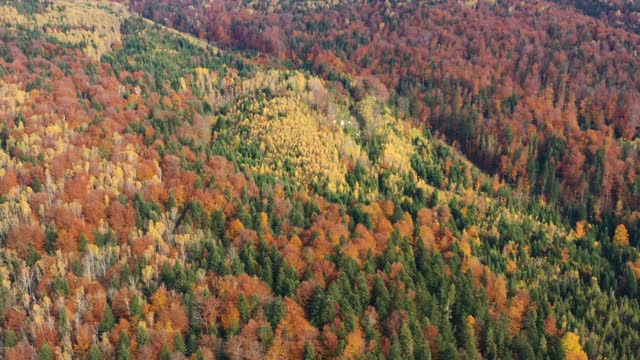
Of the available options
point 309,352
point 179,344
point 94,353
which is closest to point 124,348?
point 94,353

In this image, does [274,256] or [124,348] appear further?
[274,256]

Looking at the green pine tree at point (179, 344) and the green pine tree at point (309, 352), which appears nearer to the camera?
the green pine tree at point (309, 352)

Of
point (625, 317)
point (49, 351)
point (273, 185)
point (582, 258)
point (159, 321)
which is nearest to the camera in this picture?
point (49, 351)

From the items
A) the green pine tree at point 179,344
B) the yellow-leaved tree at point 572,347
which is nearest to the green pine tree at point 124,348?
the green pine tree at point 179,344

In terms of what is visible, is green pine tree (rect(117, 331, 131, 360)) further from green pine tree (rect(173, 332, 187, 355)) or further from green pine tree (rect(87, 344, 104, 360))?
green pine tree (rect(173, 332, 187, 355))

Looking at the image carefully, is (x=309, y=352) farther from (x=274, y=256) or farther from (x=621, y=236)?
(x=621, y=236)

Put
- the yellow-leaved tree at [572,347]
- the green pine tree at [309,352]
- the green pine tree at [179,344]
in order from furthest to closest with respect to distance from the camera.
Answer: the yellow-leaved tree at [572,347], the green pine tree at [179,344], the green pine tree at [309,352]

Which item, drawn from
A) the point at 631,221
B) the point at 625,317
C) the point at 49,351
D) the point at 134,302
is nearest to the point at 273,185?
the point at 134,302

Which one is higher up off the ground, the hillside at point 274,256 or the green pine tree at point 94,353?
the hillside at point 274,256

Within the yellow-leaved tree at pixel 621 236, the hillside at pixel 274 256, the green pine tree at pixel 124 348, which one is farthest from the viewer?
the yellow-leaved tree at pixel 621 236

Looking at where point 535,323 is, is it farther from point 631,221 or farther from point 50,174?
point 50,174

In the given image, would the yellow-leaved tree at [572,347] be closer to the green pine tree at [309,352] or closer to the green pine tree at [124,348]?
the green pine tree at [309,352]
